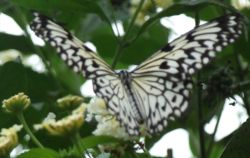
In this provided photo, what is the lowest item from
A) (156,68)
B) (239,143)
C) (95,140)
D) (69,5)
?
(239,143)

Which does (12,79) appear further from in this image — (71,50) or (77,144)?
(77,144)

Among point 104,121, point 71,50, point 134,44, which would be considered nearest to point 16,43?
point 134,44

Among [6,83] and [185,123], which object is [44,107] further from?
[185,123]

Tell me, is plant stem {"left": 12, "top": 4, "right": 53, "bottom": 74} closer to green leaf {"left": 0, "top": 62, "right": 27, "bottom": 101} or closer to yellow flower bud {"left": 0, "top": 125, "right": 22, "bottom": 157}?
green leaf {"left": 0, "top": 62, "right": 27, "bottom": 101}

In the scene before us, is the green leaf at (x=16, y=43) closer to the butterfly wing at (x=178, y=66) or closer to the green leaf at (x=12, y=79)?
the green leaf at (x=12, y=79)

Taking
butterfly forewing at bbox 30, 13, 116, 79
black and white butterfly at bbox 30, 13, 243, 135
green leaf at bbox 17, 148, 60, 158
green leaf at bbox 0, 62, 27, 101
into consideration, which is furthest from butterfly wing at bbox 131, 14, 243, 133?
green leaf at bbox 0, 62, 27, 101

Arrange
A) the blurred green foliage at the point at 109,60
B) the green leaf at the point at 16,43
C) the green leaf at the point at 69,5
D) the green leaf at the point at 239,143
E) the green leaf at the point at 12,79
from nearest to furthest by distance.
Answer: the green leaf at the point at 239,143 → the blurred green foliage at the point at 109,60 → the green leaf at the point at 69,5 → the green leaf at the point at 12,79 → the green leaf at the point at 16,43

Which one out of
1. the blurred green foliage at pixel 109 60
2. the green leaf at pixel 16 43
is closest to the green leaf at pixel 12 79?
the blurred green foliage at pixel 109 60
